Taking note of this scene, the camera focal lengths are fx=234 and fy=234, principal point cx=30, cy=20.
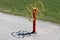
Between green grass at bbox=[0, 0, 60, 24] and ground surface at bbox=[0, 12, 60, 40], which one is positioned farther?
green grass at bbox=[0, 0, 60, 24]

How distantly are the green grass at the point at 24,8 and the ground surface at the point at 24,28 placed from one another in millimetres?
612

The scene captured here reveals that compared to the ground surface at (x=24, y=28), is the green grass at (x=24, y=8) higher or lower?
higher

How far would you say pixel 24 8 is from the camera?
11031 mm

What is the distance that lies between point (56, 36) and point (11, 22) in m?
2.05

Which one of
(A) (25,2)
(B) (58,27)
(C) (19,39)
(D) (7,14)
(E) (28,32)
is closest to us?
(C) (19,39)

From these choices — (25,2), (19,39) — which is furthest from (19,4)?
(19,39)

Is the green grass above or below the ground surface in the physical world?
above

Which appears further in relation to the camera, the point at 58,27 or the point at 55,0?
the point at 55,0

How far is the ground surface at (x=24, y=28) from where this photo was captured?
787 centimetres

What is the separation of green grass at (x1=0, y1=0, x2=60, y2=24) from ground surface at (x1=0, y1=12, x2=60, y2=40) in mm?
612

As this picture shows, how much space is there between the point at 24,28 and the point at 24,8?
8.45 ft

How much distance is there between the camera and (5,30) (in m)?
8.38

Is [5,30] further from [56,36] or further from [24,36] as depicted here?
[56,36]

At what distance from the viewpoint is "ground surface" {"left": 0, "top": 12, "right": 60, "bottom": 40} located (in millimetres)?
7867
